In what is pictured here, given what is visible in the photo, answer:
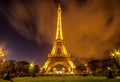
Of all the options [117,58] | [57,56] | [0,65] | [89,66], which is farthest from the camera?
[89,66]

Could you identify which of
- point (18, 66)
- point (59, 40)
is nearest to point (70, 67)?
point (59, 40)

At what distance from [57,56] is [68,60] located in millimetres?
5110

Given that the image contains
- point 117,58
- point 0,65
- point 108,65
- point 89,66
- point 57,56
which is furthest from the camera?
point 89,66

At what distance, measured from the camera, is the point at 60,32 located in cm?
13025

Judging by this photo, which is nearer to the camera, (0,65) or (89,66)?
(0,65)

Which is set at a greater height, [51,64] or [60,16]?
[60,16]

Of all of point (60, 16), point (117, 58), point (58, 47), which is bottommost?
point (117, 58)

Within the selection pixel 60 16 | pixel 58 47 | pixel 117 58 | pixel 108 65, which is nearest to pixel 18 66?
pixel 58 47

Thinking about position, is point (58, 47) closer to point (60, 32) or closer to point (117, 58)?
point (60, 32)

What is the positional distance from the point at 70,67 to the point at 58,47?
10.1 meters

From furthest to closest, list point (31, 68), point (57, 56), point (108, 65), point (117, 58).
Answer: point (108, 65) < point (57, 56) < point (31, 68) < point (117, 58)

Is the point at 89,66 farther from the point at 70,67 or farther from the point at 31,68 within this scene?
the point at 31,68

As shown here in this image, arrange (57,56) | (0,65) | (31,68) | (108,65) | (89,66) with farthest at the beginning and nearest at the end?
(89,66), (108,65), (57,56), (31,68), (0,65)

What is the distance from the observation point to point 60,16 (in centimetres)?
13162
